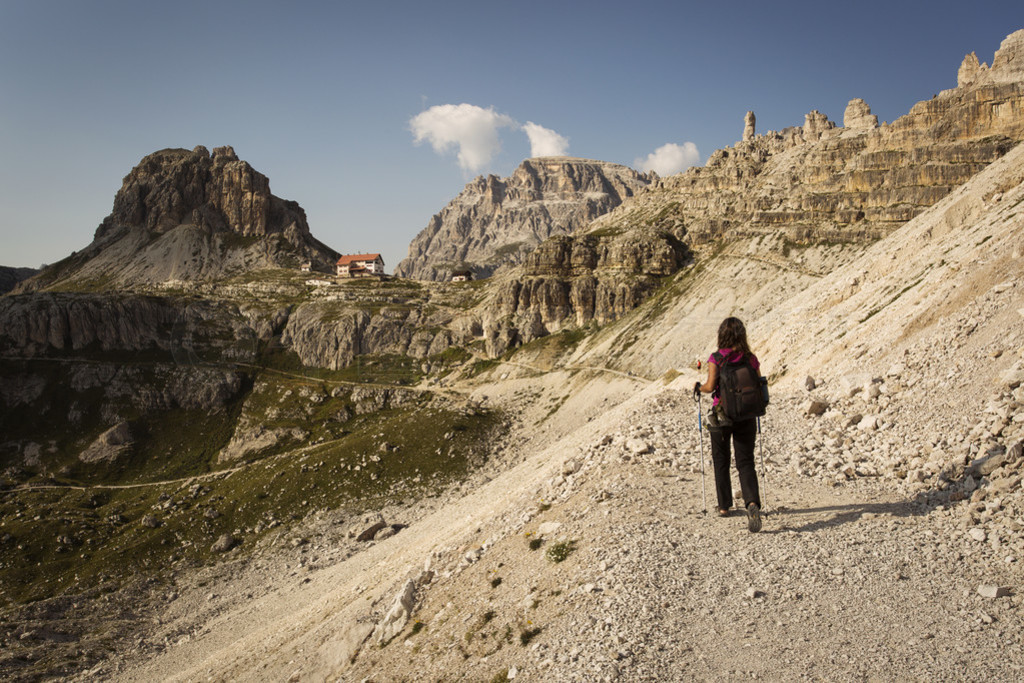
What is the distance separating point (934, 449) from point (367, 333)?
429 ft

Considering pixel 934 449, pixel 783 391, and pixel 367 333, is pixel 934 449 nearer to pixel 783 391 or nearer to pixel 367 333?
pixel 783 391

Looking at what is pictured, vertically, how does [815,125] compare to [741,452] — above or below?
above

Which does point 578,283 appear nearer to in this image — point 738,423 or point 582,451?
Result: point 582,451

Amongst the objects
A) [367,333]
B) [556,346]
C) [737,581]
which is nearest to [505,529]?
[737,581]

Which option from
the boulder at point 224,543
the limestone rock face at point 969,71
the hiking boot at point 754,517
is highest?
the limestone rock face at point 969,71

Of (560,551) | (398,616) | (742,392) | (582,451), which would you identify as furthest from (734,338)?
(398,616)

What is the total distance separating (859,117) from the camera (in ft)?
389

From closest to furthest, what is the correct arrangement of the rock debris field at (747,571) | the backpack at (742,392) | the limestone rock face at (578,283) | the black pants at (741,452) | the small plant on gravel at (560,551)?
1. the rock debris field at (747,571)
2. the backpack at (742,392)
3. the black pants at (741,452)
4. the small plant on gravel at (560,551)
5. the limestone rock face at (578,283)

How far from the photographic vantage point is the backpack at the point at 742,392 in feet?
41.4

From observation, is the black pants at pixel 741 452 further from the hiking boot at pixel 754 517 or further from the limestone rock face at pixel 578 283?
the limestone rock face at pixel 578 283

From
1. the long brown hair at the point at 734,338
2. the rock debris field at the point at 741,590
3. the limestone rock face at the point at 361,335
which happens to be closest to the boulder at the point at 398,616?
the rock debris field at the point at 741,590

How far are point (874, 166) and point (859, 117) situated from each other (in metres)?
28.2

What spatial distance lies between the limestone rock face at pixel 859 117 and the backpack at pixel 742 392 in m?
131

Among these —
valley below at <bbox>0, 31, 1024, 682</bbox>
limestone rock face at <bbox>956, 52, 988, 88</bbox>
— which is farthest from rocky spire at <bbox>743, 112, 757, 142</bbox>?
limestone rock face at <bbox>956, 52, 988, 88</bbox>
